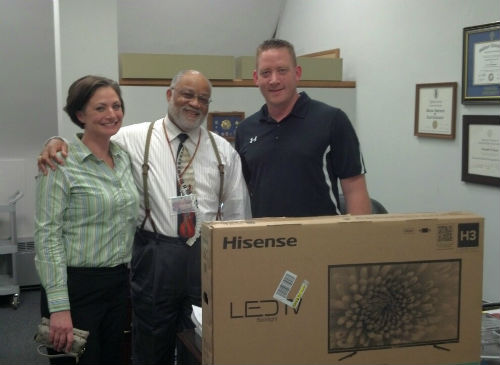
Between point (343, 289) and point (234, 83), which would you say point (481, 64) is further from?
point (343, 289)

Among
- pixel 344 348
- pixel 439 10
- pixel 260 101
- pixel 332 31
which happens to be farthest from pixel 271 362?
pixel 332 31

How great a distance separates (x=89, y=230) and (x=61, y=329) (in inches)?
11.5

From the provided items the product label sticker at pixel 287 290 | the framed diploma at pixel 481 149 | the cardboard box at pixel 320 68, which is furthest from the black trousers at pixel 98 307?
the cardboard box at pixel 320 68

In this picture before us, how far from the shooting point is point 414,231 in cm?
114

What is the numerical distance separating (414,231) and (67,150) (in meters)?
1.06

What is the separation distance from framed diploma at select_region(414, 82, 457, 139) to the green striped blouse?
1544mm

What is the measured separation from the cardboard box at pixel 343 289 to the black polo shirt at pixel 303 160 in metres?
0.75

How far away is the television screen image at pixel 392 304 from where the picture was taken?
1.12 meters

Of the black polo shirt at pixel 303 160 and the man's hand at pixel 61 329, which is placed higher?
the black polo shirt at pixel 303 160

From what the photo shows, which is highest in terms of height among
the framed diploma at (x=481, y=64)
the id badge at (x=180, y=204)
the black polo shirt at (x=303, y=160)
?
the framed diploma at (x=481, y=64)

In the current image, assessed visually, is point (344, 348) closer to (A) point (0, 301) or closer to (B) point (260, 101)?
(B) point (260, 101)

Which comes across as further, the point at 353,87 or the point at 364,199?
the point at 353,87

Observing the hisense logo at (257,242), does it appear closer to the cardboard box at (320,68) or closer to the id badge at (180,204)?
the id badge at (180,204)

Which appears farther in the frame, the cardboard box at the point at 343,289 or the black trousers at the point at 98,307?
the black trousers at the point at 98,307
